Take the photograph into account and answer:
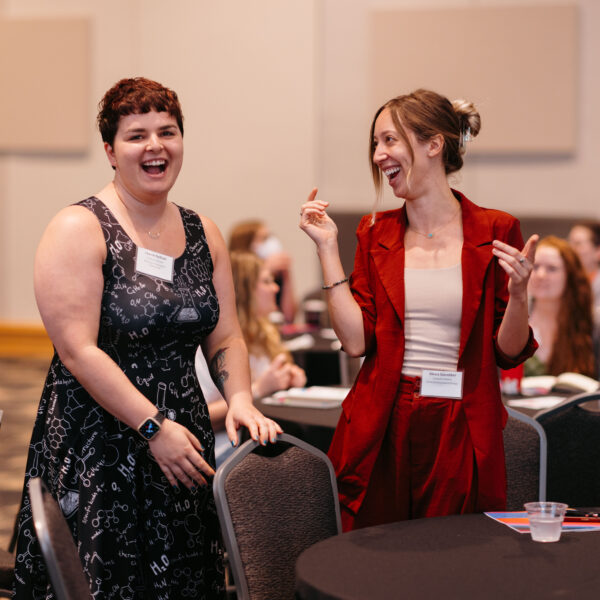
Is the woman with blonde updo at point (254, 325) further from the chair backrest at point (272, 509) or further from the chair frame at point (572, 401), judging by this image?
the chair backrest at point (272, 509)

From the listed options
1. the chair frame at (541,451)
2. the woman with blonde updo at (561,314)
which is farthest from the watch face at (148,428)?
the woman with blonde updo at (561,314)

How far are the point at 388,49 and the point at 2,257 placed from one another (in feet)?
15.4

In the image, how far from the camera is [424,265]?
7.73 ft

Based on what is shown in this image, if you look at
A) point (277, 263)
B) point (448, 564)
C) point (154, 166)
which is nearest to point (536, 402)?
point (448, 564)

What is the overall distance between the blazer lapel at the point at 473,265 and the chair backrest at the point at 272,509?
0.47 m

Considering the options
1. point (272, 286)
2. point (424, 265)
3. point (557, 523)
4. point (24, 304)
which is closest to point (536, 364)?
point (272, 286)

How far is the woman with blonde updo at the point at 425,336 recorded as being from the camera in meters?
2.27

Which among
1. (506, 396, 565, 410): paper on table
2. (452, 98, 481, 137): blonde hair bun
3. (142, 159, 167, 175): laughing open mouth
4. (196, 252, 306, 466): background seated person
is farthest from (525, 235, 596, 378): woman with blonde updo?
(142, 159, 167, 175): laughing open mouth

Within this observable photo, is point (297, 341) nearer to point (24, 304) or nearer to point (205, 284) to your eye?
point (205, 284)

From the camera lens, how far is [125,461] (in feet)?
6.98

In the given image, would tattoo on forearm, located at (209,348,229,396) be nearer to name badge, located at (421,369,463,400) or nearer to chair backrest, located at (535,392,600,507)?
name badge, located at (421,369,463,400)

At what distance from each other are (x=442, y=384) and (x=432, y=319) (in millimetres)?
164

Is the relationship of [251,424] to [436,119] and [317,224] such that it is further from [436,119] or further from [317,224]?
[436,119]

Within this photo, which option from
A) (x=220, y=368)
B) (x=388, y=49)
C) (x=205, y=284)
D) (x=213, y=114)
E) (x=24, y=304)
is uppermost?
(x=388, y=49)
